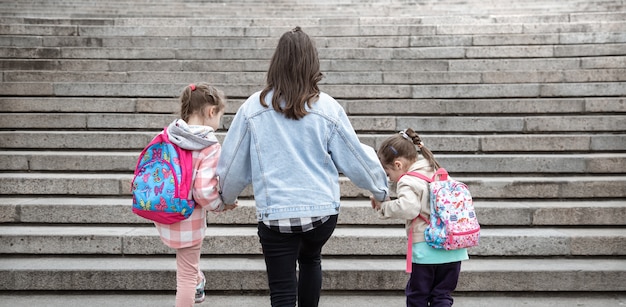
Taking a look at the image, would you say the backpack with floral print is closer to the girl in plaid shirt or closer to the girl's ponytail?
the girl's ponytail

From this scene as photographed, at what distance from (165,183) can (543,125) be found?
4129mm

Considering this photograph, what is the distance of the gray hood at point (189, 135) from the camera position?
3064 mm

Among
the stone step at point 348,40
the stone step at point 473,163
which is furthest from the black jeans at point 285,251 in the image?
the stone step at point 348,40

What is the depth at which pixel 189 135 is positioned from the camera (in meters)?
3.06

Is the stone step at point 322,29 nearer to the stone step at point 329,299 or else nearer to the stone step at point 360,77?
the stone step at point 360,77

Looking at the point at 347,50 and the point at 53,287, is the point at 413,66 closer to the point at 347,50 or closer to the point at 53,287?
the point at 347,50

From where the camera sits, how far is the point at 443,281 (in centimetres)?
312


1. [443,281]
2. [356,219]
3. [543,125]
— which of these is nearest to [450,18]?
[543,125]

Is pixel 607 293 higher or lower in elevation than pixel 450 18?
lower

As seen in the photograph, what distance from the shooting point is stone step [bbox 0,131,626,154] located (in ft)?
18.1

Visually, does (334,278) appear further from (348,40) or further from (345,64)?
(348,40)

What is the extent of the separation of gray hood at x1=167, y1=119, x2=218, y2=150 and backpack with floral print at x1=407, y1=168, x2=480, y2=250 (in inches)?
44.6

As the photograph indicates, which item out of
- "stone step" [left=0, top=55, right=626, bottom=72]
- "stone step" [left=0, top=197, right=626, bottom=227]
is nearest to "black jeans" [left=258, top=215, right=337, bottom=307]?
"stone step" [left=0, top=197, right=626, bottom=227]

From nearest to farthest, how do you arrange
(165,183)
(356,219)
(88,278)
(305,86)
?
1. (305,86)
2. (165,183)
3. (88,278)
4. (356,219)
